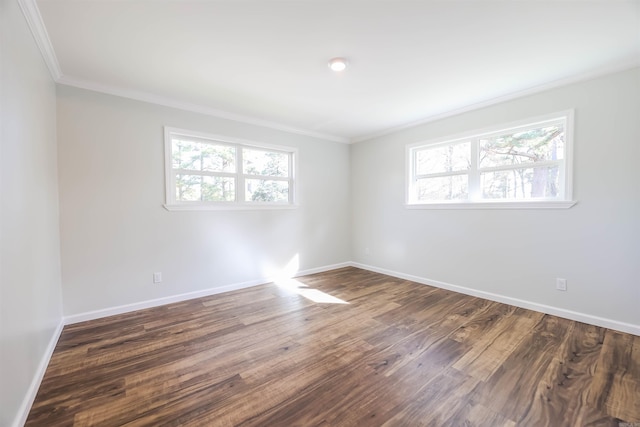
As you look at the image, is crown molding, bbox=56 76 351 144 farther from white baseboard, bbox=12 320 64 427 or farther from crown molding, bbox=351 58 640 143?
white baseboard, bbox=12 320 64 427

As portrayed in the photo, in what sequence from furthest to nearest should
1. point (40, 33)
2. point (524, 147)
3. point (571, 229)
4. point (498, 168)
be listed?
point (498, 168)
point (524, 147)
point (571, 229)
point (40, 33)

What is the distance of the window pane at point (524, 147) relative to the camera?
2.83 meters

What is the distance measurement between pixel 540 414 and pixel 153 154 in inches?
159

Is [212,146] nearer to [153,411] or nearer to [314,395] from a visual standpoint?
[153,411]

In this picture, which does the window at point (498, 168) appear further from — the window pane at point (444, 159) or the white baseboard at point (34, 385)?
the white baseboard at point (34, 385)

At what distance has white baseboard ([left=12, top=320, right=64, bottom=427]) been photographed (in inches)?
54.9

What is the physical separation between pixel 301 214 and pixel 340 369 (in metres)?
2.79

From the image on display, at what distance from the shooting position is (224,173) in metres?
3.62

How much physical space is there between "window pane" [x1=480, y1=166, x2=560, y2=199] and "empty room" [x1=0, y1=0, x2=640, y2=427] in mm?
26

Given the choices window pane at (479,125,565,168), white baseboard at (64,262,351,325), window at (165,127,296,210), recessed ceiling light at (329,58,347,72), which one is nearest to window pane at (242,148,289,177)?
window at (165,127,296,210)

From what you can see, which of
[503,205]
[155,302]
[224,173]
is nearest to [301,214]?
[224,173]

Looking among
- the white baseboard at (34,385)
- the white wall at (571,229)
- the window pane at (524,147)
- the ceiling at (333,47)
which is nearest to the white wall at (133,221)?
the ceiling at (333,47)

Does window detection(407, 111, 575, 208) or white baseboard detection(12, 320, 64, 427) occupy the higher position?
window detection(407, 111, 575, 208)

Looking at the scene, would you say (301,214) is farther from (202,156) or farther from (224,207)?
(202,156)
